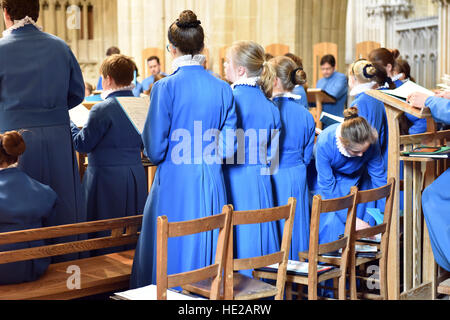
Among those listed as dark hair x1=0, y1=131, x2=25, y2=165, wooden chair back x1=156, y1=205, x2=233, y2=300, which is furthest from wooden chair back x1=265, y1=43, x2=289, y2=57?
wooden chair back x1=156, y1=205, x2=233, y2=300

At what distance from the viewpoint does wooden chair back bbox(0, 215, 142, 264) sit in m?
3.27

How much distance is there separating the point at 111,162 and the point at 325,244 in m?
2.00

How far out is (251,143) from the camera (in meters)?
4.27

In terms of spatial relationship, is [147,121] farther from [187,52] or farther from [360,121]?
[360,121]

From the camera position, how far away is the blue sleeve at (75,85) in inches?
174

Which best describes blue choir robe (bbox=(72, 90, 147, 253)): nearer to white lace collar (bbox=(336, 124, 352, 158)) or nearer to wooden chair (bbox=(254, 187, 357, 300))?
white lace collar (bbox=(336, 124, 352, 158))

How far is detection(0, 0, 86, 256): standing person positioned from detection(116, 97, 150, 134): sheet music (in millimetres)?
314

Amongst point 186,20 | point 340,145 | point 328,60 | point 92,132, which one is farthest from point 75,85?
point 328,60

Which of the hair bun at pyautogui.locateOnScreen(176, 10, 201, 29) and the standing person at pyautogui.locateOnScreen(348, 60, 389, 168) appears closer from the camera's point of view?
the hair bun at pyautogui.locateOnScreen(176, 10, 201, 29)

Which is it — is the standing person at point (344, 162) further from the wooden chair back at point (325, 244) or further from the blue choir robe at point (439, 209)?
the wooden chair back at point (325, 244)

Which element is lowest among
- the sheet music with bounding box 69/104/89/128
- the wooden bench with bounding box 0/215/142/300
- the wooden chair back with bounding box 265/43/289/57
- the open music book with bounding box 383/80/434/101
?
the wooden bench with bounding box 0/215/142/300

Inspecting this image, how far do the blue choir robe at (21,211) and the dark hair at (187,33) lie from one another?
1096 mm

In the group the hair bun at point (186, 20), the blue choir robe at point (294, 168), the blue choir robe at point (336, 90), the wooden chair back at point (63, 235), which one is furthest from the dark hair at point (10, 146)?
the blue choir robe at point (336, 90)

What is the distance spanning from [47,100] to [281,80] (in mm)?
1603
